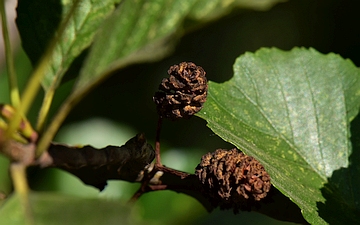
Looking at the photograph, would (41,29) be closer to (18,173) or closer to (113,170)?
(113,170)

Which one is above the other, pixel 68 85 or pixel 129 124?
pixel 68 85

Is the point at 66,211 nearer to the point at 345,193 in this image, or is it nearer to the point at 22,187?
the point at 22,187

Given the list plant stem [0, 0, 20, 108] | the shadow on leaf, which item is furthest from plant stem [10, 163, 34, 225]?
the shadow on leaf

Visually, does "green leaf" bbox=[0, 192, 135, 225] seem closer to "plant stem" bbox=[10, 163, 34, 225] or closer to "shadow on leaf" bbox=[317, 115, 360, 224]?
"plant stem" bbox=[10, 163, 34, 225]

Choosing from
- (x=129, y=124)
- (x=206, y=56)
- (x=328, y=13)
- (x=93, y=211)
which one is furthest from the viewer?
(x=206, y=56)

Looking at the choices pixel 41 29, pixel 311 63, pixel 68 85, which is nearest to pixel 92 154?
pixel 41 29

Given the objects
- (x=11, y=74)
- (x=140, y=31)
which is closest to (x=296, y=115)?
(x=140, y=31)
